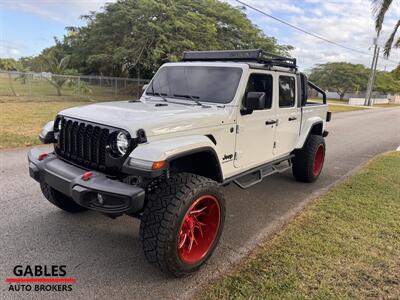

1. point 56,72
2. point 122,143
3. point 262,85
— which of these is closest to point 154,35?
point 56,72

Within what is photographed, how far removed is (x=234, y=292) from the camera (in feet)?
9.57

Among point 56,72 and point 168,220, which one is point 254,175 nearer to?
point 168,220

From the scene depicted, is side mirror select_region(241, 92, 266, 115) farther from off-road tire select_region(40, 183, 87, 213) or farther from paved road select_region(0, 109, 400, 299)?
off-road tire select_region(40, 183, 87, 213)

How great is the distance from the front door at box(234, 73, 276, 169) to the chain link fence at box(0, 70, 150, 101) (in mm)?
17600

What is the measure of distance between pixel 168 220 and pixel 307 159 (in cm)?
377

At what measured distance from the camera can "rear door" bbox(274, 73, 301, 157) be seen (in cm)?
499

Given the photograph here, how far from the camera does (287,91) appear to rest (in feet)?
17.2

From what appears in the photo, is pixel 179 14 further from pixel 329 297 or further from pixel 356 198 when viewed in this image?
pixel 329 297

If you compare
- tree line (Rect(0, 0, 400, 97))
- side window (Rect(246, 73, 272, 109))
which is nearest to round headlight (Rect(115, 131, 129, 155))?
side window (Rect(246, 73, 272, 109))

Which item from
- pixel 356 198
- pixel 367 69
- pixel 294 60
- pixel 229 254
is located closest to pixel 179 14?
pixel 294 60

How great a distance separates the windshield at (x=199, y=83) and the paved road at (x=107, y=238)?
1.67 m

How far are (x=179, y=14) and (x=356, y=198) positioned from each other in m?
18.4

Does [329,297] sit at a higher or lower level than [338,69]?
lower


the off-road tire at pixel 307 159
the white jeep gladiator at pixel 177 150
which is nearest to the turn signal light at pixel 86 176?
the white jeep gladiator at pixel 177 150
